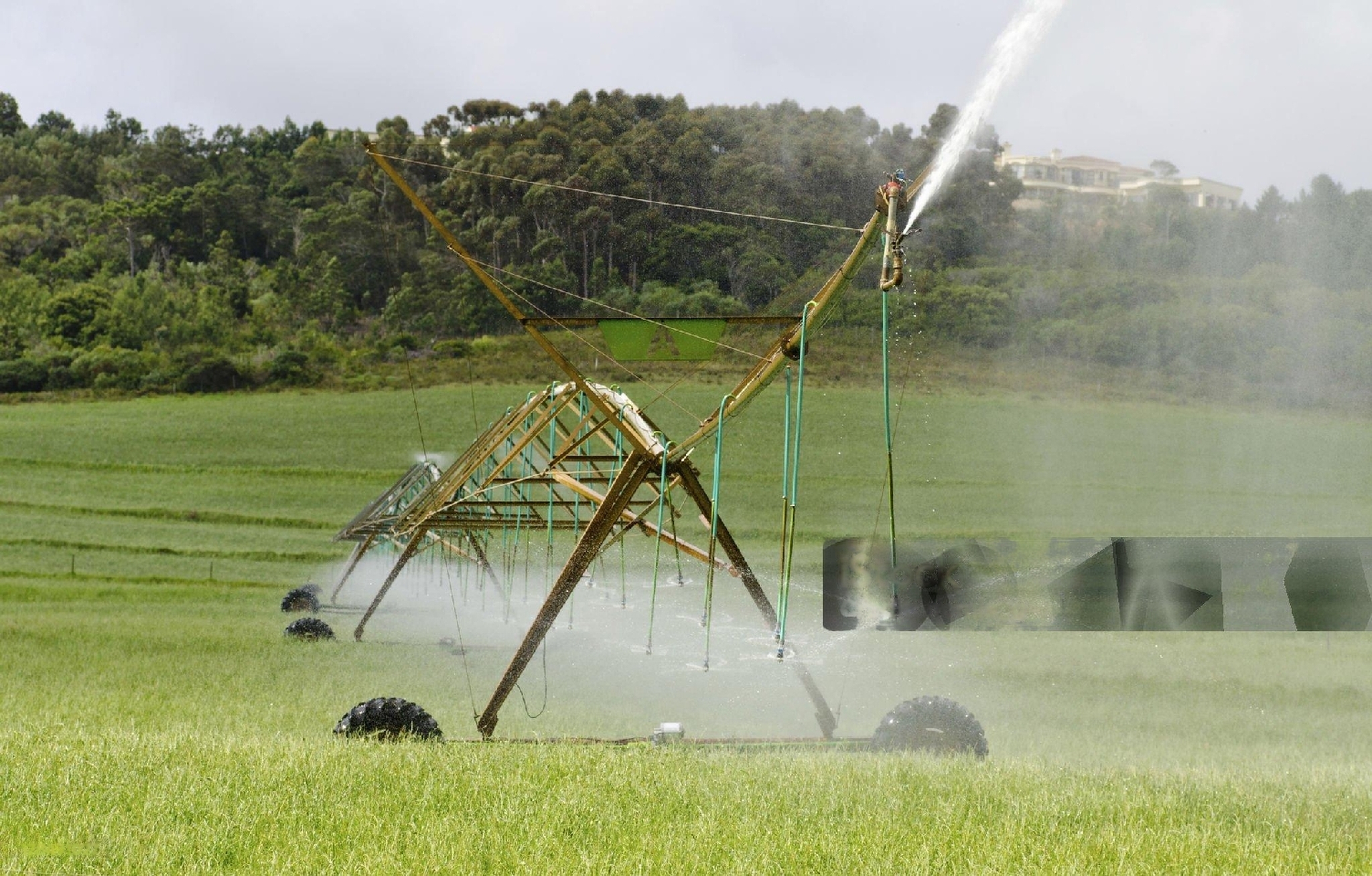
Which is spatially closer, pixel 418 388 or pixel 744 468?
pixel 744 468

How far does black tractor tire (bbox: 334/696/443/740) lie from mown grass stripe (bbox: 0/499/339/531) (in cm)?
3731

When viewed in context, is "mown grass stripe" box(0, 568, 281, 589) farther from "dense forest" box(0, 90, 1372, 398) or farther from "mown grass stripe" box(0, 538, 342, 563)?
"dense forest" box(0, 90, 1372, 398)

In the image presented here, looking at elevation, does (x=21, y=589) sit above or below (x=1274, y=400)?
below

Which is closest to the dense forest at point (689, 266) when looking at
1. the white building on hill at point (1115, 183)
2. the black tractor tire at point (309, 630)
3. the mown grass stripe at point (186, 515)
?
the white building on hill at point (1115, 183)

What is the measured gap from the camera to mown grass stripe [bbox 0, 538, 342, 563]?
3931 centimetres

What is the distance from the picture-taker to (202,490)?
53.1m

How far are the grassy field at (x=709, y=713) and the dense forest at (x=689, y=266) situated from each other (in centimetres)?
359

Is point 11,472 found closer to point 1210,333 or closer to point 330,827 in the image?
point 1210,333

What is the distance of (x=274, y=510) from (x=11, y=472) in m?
14.8

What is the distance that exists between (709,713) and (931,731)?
5.03 meters

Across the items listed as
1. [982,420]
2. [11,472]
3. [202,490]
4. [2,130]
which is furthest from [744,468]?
[2,130]

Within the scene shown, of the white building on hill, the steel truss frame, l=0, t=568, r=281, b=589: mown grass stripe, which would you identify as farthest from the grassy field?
the white building on hill

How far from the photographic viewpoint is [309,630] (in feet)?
70.2

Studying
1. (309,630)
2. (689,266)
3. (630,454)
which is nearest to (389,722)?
(630,454)
